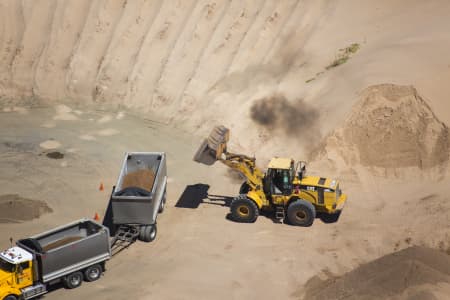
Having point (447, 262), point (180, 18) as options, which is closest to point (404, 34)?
point (180, 18)

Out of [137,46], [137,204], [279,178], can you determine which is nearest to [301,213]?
[279,178]

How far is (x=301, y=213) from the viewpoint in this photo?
2631cm

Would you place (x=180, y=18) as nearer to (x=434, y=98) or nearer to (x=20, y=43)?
(x=20, y=43)

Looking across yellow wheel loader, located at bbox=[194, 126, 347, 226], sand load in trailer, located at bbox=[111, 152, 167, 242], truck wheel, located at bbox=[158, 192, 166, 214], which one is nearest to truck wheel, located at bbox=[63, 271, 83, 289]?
sand load in trailer, located at bbox=[111, 152, 167, 242]

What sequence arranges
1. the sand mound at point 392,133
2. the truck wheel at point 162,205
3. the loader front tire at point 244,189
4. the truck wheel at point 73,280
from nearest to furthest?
the truck wheel at point 73,280
the truck wheel at point 162,205
the loader front tire at point 244,189
the sand mound at point 392,133

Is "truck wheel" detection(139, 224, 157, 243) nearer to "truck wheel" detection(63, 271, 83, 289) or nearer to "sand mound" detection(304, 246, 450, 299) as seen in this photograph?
"truck wheel" detection(63, 271, 83, 289)

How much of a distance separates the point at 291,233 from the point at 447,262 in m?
6.33

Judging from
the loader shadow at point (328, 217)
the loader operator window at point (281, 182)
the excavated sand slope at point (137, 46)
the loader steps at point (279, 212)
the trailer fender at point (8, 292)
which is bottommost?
the trailer fender at point (8, 292)

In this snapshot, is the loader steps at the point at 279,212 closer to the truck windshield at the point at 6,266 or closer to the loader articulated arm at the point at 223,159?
the loader articulated arm at the point at 223,159

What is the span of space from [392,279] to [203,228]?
8502 millimetres

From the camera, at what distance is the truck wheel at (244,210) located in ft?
87.4

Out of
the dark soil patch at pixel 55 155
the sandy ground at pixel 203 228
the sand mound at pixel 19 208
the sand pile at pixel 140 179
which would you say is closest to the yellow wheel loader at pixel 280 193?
the sandy ground at pixel 203 228

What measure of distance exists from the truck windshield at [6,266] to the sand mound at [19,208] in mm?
5712

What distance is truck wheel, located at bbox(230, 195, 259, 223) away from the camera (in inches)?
1049
